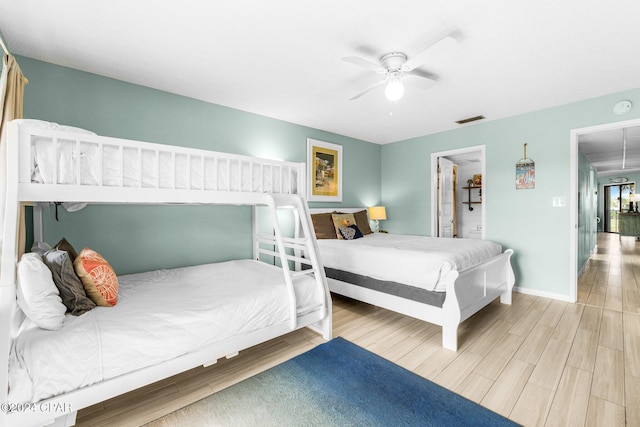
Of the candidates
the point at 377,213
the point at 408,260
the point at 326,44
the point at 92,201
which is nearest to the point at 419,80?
the point at 326,44

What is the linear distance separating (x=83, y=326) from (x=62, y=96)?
2.19 meters

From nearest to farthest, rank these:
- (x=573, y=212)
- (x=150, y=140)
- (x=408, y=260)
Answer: (x=408, y=260) < (x=150, y=140) < (x=573, y=212)

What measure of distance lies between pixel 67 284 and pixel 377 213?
4.22 meters

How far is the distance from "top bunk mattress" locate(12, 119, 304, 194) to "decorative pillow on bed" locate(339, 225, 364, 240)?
5.05ft

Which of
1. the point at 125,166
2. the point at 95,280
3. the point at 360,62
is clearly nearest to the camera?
the point at 95,280

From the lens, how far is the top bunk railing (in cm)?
152

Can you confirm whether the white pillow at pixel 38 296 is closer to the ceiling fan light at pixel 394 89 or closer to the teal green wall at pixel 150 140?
the teal green wall at pixel 150 140

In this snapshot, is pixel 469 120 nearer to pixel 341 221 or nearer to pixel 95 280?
pixel 341 221

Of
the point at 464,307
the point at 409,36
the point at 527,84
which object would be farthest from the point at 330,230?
the point at 527,84

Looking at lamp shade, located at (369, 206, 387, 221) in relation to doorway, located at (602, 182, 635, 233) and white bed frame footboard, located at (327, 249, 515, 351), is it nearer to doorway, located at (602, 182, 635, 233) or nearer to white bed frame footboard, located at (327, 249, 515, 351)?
white bed frame footboard, located at (327, 249, 515, 351)

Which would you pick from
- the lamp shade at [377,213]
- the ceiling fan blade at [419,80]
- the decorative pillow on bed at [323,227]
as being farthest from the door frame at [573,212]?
the decorative pillow on bed at [323,227]

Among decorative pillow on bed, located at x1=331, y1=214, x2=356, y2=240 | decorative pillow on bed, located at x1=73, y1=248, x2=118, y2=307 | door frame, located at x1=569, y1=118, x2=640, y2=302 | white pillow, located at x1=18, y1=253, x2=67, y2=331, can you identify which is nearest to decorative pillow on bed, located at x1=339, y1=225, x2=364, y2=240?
decorative pillow on bed, located at x1=331, y1=214, x2=356, y2=240

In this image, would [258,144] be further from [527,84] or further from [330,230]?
[527,84]

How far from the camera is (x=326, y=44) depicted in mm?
2160
